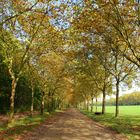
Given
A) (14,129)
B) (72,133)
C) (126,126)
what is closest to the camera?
(72,133)

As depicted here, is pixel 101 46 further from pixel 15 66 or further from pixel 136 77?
pixel 136 77

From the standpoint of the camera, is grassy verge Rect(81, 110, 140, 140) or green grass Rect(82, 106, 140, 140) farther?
green grass Rect(82, 106, 140, 140)

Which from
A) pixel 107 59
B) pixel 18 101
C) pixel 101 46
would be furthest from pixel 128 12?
pixel 18 101

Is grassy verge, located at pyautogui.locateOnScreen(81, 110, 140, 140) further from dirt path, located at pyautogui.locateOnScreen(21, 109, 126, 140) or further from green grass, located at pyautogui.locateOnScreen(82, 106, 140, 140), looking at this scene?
dirt path, located at pyautogui.locateOnScreen(21, 109, 126, 140)

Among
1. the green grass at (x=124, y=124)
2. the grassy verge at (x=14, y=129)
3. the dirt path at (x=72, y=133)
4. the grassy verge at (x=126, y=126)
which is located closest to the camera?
the dirt path at (x=72, y=133)

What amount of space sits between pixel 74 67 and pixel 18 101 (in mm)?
11060

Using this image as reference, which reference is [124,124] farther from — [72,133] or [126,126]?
[72,133]

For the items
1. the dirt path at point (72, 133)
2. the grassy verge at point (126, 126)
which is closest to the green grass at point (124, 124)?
the grassy verge at point (126, 126)

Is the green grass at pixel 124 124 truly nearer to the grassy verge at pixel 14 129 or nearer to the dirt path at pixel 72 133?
the dirt path at pixel 72 133

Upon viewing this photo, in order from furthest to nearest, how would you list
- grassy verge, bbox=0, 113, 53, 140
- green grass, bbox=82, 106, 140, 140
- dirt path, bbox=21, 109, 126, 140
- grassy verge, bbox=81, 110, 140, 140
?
1. green grass, bbox=82, 106, 140, 140
2. grassy verge, bbox=81, 110, 140, 140
3. grassy verge, bbox=0, 113, 53, 140
4. dirt path, bbox=21, 109, 126, 140

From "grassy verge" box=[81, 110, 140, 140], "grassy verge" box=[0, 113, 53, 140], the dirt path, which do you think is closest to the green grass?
"grassy verge" box=[81, 110, 140, 140]

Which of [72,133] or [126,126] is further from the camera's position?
[126,126]

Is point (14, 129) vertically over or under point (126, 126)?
over

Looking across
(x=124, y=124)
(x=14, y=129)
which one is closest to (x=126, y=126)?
(x=124, y=124)
